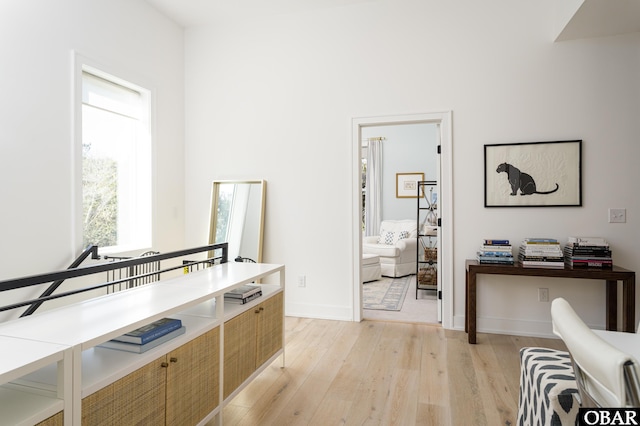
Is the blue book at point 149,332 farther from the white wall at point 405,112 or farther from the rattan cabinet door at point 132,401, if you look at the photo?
the white wall at point 405,112

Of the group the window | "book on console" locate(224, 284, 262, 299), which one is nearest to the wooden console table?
"book on console" locate(224, 284, 262, 299)

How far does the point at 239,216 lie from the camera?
169 inches

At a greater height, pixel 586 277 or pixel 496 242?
pixel 496 242

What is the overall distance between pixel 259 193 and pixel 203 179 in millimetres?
763

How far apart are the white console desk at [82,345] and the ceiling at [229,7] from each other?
307 centimetres

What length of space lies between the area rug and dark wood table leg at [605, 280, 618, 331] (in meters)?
1.95

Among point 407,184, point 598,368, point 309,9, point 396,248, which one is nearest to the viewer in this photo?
point 598,368

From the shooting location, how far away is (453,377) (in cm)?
262

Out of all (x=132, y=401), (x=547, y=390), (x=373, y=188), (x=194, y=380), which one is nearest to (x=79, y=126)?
(x=194, y=380)

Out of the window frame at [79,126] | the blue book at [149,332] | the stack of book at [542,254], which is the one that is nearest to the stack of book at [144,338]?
the blue book at [149,332]

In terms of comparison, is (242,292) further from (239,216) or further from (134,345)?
(239,216)

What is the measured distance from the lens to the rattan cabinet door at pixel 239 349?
6.68ft

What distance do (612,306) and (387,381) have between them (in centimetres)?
206

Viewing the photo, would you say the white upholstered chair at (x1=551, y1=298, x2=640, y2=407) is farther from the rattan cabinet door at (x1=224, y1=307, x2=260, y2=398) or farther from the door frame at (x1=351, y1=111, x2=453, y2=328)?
the door frame at (x1=351, y1=111, x2=453, y2=328)
